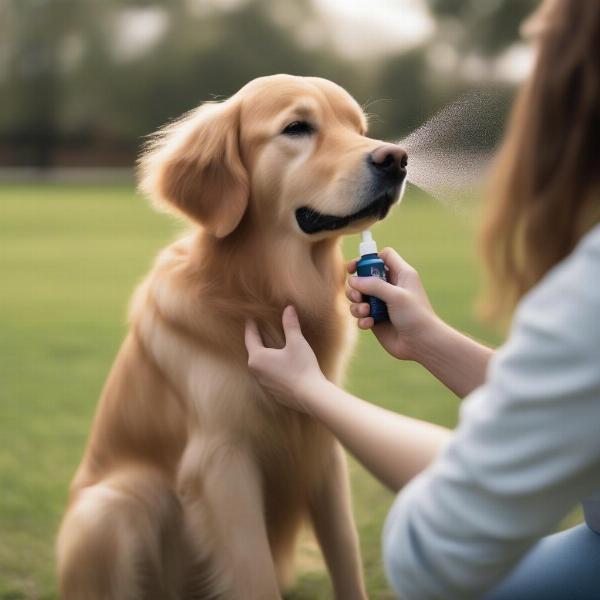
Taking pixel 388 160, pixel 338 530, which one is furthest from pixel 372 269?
pixel 338 530

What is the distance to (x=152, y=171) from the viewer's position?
7.82ft

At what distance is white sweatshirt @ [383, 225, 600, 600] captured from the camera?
1139mm

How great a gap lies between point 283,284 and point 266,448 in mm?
433

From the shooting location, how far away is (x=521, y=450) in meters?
1.18

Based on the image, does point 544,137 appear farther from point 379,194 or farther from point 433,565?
point 379,194

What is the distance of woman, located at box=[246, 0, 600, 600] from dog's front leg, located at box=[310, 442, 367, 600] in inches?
37.6

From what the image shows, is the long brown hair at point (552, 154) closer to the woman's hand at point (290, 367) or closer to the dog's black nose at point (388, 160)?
the woman's hand at point (290, 367)

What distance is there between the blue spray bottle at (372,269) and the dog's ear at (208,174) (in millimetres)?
334

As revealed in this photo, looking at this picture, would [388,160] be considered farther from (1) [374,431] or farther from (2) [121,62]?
(2) [121,62]

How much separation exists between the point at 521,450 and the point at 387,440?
0.38 metres

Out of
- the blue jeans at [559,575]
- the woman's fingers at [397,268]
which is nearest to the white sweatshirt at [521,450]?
the blue jeans at [559,575]

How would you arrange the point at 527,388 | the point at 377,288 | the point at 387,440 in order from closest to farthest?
1. the point at 527,388
2. the point at 387,440
3. the point at 377,288

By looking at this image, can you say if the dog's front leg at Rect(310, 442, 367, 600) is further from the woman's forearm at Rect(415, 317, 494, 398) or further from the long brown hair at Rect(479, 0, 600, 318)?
the long brown hair at Rect(479, 0, 600, 318)

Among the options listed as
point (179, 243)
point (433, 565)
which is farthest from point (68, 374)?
point (433, 565)
